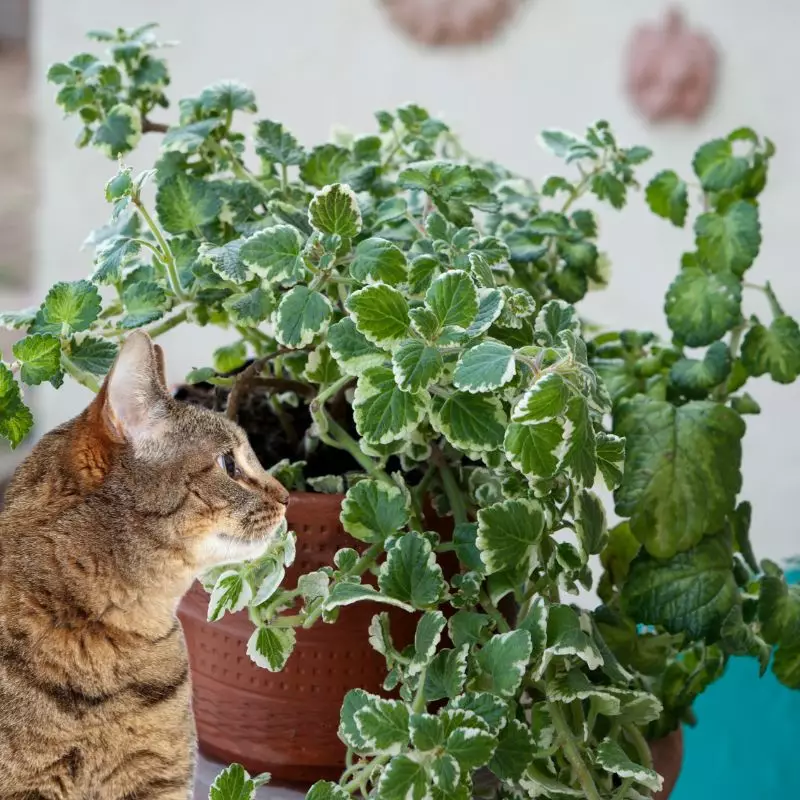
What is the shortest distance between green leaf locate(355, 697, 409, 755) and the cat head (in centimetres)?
12

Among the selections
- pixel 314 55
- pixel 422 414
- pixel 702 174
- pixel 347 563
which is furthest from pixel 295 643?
pixel 314 55

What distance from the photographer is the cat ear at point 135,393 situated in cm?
55

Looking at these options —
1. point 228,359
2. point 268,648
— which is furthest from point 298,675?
point 228,359

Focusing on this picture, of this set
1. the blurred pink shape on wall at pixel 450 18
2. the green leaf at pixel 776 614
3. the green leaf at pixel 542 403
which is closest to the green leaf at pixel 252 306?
the green leaf at pixel 542 403

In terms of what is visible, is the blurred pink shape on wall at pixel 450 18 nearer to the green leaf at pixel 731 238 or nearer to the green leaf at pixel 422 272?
the green leaf at pixel 731 238

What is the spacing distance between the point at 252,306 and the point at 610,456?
24 cm

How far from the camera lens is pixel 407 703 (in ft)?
1.95

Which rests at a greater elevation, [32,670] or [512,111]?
[512,111]

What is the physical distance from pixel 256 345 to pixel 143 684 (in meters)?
0.30

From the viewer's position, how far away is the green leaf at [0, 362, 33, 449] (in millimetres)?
576

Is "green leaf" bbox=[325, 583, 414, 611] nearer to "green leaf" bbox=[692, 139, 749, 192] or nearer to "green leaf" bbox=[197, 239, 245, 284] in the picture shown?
"green leaf" bbox=[197, 239, 245, 284]

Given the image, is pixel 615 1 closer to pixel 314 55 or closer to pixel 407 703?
pixel 314 55

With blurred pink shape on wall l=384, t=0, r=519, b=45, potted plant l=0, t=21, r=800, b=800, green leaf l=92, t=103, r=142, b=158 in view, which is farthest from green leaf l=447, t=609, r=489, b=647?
blurred pink shape on wall l=384, t=0, r=519, b=45

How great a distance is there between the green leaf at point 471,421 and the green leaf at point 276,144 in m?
0.26
